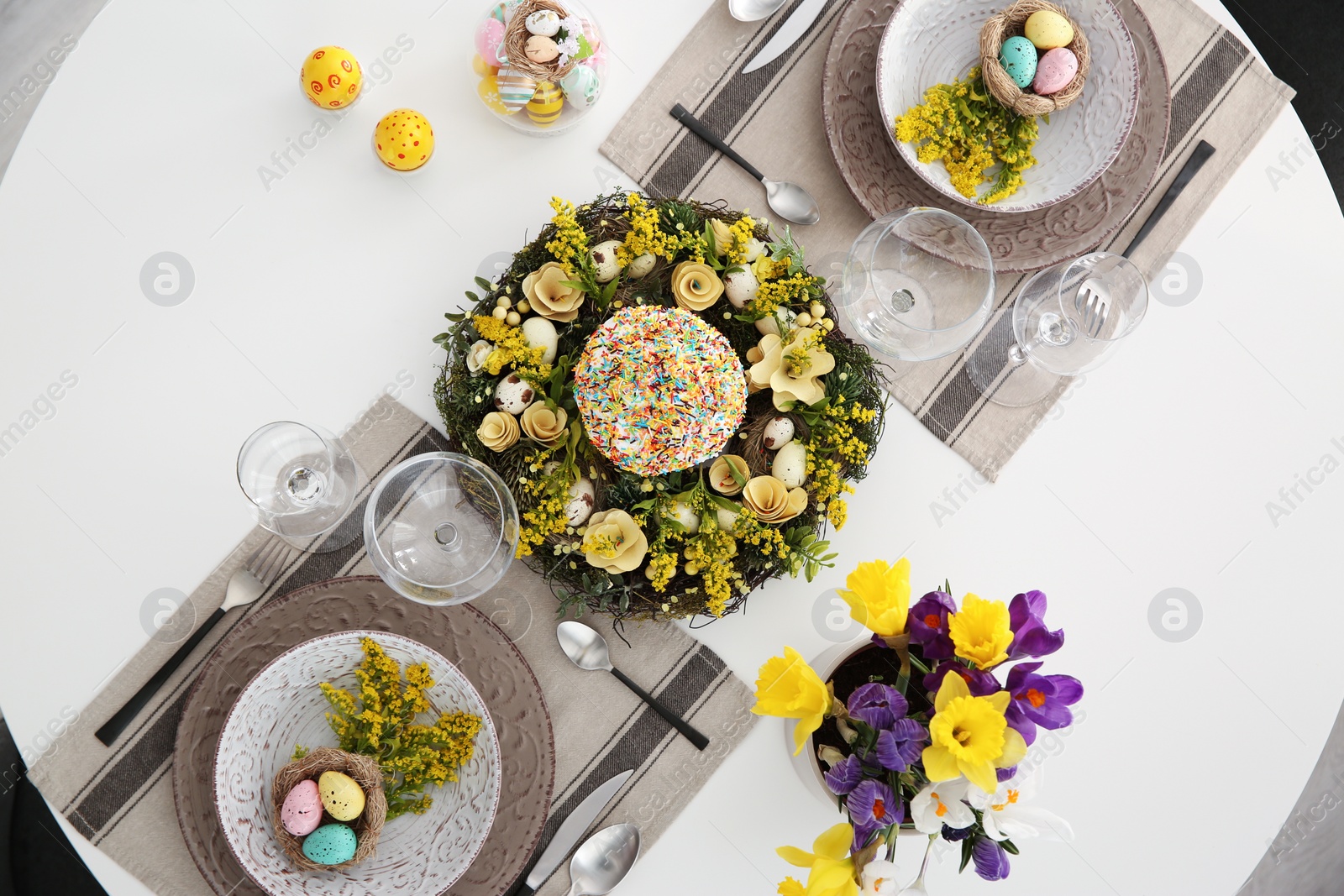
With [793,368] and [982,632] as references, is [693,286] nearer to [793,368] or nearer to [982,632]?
[793,368]

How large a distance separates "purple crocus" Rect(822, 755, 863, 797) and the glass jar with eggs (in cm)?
110

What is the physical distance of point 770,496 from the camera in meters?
1.24

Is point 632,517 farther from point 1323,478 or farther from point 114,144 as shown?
point 1323,478

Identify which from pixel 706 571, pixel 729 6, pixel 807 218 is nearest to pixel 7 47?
pixel 729 6

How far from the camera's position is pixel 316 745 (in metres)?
1.34

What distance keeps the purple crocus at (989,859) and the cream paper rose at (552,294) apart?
885mm

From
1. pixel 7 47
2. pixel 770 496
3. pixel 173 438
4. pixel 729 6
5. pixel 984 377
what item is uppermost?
pixel 729 6

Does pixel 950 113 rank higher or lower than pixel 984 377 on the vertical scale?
higher

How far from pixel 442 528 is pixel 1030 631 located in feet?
2.68

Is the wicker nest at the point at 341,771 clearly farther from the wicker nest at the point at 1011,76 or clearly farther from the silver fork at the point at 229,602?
the wicker nest at the point at 1011,76

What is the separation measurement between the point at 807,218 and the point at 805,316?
28 cm

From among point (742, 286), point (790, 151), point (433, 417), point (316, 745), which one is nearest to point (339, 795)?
point (316, 745)

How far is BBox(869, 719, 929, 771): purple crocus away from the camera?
3.12 feet

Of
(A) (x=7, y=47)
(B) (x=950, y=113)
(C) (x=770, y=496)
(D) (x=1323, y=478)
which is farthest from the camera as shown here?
(A) (x=7, y=47)
